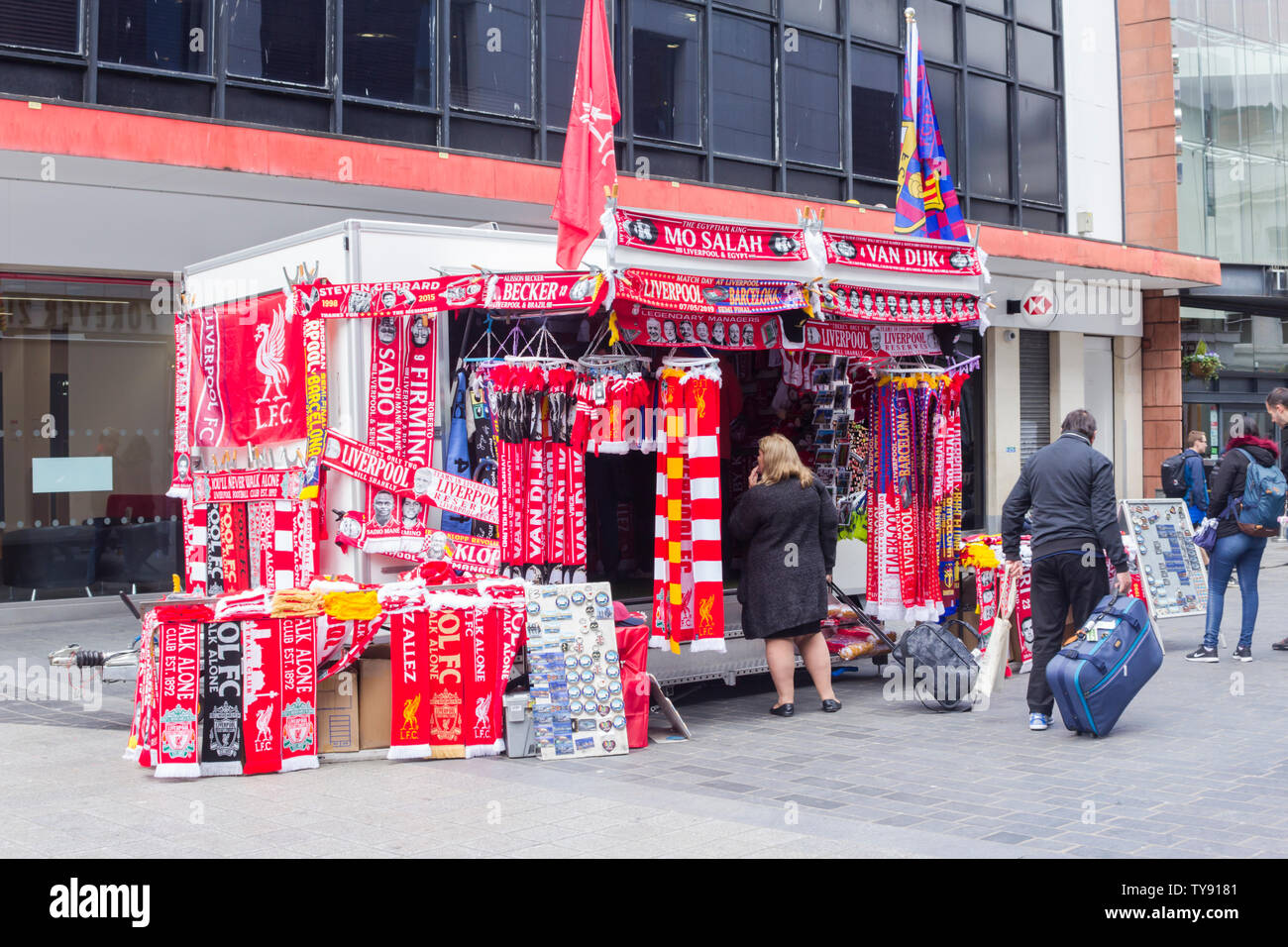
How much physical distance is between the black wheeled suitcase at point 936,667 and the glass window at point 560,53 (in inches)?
366

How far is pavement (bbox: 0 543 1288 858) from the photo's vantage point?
560 cm

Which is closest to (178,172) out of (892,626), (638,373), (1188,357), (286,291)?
(286,291)

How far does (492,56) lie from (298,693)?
34.3ft

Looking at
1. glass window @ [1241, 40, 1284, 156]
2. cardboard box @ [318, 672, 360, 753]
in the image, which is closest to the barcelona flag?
cardboard box @ [318, 672, 360, 753]

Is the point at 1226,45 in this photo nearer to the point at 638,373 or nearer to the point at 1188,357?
the point at 1188,357

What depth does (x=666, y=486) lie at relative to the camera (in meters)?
8.54

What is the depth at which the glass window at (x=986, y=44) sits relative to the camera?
2195cm

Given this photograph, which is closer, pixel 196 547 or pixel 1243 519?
pixel 196 547

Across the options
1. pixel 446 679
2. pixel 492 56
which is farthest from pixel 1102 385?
pixel 446 679

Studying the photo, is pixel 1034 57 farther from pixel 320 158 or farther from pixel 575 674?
pixel 575 674

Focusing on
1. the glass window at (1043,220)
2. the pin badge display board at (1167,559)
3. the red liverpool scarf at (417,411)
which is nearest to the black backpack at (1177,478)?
the pin badge display board at (1167,559)

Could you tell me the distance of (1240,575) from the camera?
34.4 feet

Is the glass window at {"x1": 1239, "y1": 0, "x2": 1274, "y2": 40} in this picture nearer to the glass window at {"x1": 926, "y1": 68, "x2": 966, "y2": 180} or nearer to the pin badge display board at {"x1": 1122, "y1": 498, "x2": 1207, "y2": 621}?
the glass window at {"x1": 926, "y1": 68, "x2": 966, "y2": 180}

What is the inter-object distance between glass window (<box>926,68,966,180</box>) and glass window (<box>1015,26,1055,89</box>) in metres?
1.85
